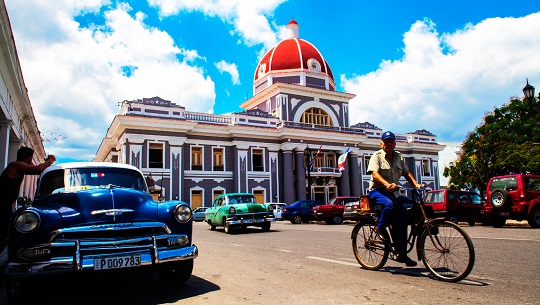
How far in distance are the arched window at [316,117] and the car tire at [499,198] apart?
26.7 m

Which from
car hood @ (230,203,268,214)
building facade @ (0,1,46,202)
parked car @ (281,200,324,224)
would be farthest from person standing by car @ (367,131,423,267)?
parked car @ (281,200,324,224)

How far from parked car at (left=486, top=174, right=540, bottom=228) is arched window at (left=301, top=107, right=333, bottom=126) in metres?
26.6

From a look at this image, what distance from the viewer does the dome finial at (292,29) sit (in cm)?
4744

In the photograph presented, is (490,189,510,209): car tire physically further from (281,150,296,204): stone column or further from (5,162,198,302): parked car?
(281,150,296,204): stone column

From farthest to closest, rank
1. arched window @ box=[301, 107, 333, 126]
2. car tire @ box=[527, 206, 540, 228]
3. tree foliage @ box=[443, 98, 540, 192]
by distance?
1. arched window @ box=[301, 107, 333, 126]
2. tree foliage @ box=[443, 98, 540, 192]
3. car tire @ box=[527, 206, 540, 228]

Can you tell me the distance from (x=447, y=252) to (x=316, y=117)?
3639 centimetres

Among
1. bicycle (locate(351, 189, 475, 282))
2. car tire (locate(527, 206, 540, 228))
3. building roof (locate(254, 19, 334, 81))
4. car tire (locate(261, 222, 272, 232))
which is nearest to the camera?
bicycle (locate(351, 189, 475, 282))

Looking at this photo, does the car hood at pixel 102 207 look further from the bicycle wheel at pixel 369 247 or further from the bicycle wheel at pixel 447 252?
the bicycle wheel at pixel 447 252

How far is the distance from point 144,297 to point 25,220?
5.17 ft

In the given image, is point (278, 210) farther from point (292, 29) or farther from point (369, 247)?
point (292, 29)

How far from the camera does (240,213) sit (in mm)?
14883

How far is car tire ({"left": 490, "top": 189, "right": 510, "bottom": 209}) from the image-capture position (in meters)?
13.3

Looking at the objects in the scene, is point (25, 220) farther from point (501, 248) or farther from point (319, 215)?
point (319, 215)

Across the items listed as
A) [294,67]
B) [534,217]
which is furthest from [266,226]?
[294,67]
